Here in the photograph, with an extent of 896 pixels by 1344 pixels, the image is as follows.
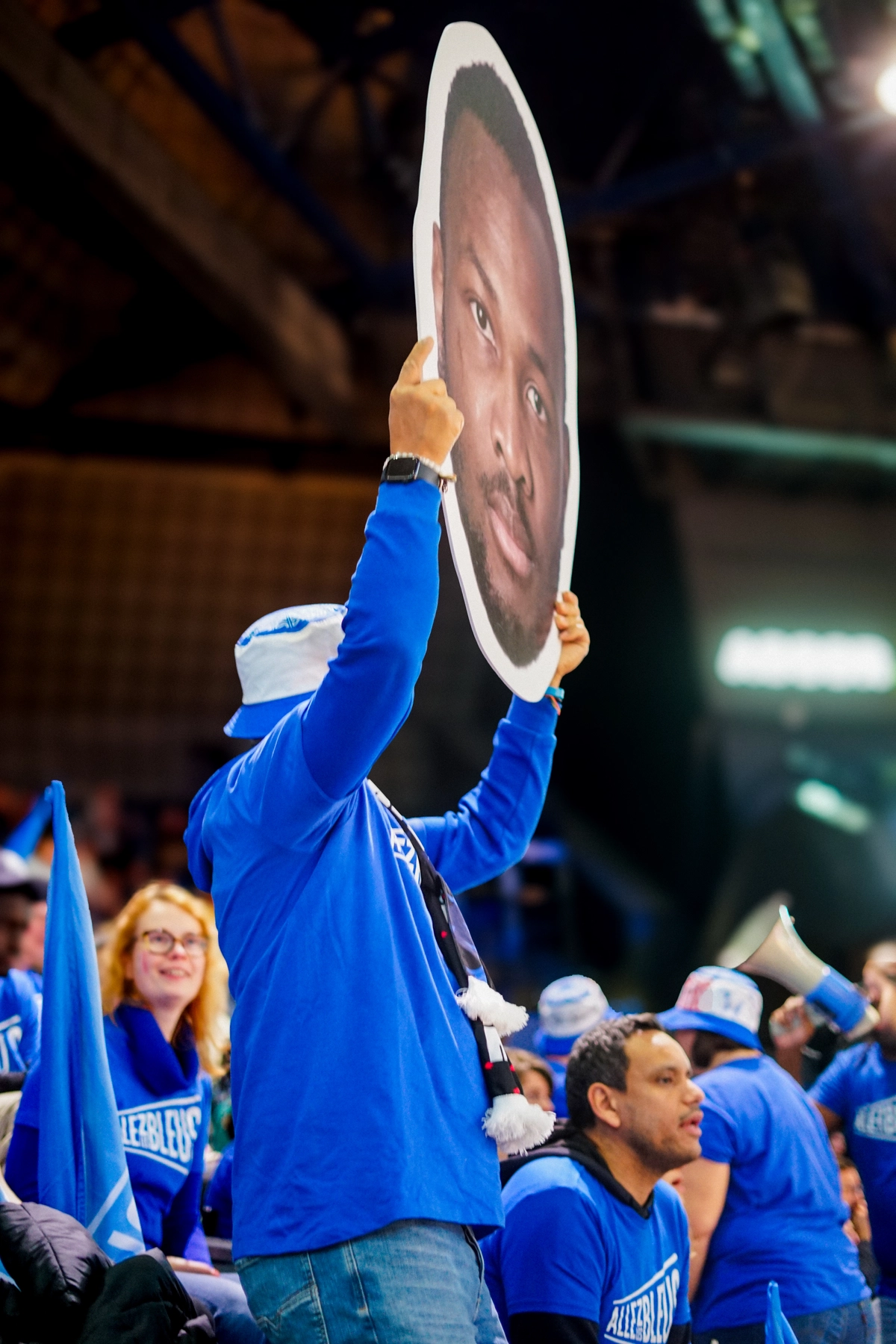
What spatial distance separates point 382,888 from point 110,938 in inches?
69.8

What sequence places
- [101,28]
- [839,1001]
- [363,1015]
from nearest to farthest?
[363,1015]
[839,1001]
[101,28]

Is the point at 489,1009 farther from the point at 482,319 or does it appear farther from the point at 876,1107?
the point at 876,1107

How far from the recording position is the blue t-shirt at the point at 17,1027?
11.7 feet

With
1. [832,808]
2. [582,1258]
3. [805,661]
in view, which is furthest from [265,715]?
[832,808]

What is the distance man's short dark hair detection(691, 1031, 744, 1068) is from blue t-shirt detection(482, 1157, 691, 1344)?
74 cm

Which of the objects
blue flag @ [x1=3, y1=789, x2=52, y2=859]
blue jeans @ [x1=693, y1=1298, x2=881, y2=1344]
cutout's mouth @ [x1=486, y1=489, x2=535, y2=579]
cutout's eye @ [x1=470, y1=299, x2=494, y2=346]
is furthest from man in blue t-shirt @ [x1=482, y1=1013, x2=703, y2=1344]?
blue flag @ [x1=3, y1=789, x2=52, y2=859]

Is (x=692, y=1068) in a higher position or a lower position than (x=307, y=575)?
lower

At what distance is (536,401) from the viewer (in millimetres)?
2479

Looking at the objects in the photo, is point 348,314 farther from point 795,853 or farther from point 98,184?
point 795,853

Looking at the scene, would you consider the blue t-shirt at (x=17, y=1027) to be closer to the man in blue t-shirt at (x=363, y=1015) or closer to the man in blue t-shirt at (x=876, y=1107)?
the man in blue t-shirt at (x=363, y=1015)

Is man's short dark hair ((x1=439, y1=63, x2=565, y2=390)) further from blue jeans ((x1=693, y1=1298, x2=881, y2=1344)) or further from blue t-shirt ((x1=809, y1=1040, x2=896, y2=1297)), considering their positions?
blue t-shirt ((x1=809, y1=1040, x2=896, y2=1297))

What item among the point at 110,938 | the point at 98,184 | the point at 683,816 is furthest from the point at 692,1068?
the point at 683,816

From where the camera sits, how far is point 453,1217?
65.0 inches

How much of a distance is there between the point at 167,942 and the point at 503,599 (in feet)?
5.11
